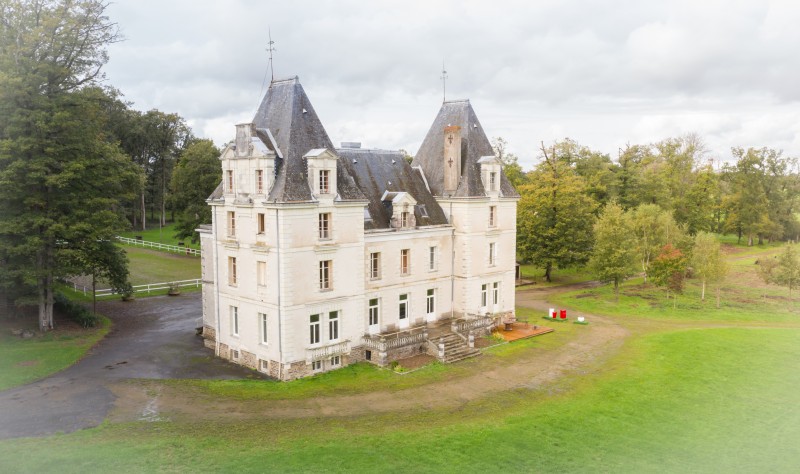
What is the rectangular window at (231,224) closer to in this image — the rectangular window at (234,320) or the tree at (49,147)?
the rectangular window at (234,320)

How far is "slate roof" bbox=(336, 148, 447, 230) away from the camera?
1350 inches

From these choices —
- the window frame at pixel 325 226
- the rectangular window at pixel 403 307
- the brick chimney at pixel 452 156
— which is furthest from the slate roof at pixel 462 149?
the window frame at pixel 325 226

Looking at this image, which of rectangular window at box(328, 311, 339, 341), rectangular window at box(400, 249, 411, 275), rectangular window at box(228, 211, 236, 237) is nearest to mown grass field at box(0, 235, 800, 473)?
rectangular window at box(328, 311, 339, 341)

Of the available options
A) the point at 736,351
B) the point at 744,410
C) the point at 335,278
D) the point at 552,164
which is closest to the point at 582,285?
the point at 552,164

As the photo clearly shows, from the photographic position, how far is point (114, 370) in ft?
95.6

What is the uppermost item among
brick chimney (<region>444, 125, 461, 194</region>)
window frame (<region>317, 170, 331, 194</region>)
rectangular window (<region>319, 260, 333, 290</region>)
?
brick chimney (<region>444, 125, 461, 194</region>)

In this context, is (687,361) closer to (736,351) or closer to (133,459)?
(736,351)

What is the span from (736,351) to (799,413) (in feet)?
31.3

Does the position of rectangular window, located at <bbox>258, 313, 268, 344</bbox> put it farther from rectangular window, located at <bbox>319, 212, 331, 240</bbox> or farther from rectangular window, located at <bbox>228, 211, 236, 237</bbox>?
rectangular window, located at <bbox>319, 212, 331, 240</bbox>

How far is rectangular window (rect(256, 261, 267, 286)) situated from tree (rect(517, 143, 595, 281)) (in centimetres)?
3355

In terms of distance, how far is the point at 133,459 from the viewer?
19.2 metres

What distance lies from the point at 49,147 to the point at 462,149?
84.9ft

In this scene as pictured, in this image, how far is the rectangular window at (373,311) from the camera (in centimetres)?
3321

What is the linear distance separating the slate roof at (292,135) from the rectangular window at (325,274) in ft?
11.9
